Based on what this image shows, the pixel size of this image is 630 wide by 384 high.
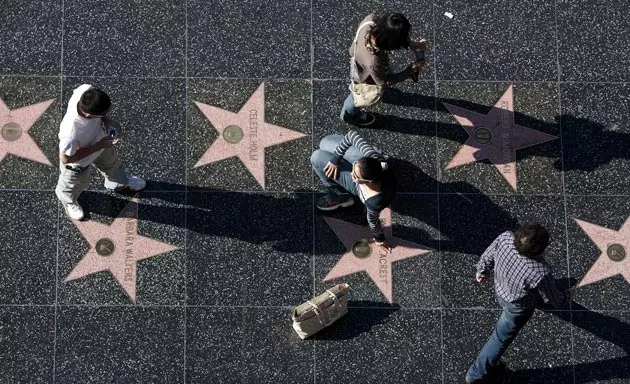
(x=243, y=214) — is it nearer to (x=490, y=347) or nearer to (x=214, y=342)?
(x=214, y=342)

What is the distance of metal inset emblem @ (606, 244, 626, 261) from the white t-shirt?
435 cm

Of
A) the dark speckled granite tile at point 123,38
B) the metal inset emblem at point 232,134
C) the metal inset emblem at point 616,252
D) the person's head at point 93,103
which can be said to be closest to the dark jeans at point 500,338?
the metal inset emblem at point 616,252

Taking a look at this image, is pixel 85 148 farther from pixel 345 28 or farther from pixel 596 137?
pixel 596 137

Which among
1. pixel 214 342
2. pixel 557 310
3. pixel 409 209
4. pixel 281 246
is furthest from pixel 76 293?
pixel 557 310

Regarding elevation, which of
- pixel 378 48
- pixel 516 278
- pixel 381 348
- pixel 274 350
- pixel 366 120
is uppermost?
pixel 378 48

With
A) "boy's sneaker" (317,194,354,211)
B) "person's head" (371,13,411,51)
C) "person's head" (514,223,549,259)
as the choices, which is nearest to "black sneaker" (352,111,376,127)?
"boy's sneaker" (317,194,354,211)

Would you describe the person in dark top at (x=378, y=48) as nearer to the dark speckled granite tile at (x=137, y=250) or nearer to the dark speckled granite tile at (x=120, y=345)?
the dark speckled granite tile at (x=137, y=250)

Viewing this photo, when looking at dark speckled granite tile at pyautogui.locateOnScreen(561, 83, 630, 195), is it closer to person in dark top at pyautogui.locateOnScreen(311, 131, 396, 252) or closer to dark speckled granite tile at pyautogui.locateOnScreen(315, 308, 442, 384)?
person in dark top at pyautogui.locateOnScreen(311, 131, 396, 252)

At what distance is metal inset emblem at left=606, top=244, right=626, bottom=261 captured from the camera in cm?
704

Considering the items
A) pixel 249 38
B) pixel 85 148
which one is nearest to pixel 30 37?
pixel 85 148

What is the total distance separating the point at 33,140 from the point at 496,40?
4225 mm

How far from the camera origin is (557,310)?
6961 mm

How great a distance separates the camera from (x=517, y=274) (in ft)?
18.9

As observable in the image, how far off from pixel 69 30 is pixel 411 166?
329cm
